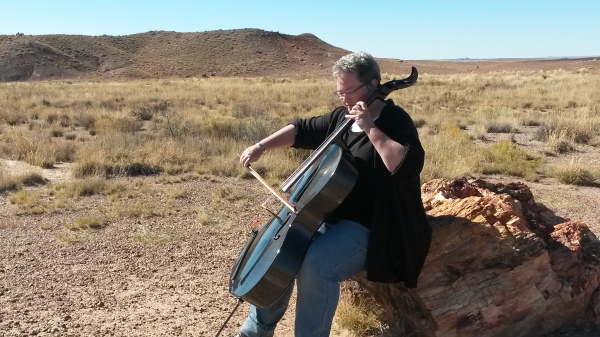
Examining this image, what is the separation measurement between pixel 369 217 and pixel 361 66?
0.75 meters

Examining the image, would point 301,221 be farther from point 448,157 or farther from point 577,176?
point 448,157

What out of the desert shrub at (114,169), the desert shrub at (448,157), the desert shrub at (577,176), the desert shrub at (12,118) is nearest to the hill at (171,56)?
the desert shrub at (12,118)

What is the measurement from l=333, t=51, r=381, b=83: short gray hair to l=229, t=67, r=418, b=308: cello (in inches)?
3.2

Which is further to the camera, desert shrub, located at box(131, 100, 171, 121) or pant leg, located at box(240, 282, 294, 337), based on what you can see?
desert shrub, located at box(131, 100, 171, 121)

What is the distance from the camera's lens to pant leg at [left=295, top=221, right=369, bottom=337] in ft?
9.35

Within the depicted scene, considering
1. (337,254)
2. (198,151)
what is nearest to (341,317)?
(337,254)

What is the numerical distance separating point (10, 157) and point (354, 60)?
10.2 meters

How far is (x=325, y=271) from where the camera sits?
285 centimetres

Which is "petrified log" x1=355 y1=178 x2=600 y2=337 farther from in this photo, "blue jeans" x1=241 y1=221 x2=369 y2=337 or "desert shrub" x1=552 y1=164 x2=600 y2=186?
"desert shrub" x1=552 y1=164 x2=600 y2=186

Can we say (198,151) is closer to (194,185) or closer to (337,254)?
(194,185)

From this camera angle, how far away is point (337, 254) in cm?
287

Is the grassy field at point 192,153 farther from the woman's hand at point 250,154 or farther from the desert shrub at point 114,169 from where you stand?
the woman's hand at point 250,154

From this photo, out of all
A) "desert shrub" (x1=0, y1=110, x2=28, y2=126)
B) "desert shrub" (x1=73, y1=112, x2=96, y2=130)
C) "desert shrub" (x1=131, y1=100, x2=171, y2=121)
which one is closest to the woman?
"desert shrub" (x1=73, y1=112, x2=96, y2=130)

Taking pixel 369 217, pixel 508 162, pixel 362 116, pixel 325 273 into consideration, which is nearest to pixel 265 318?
pixel 325 273
